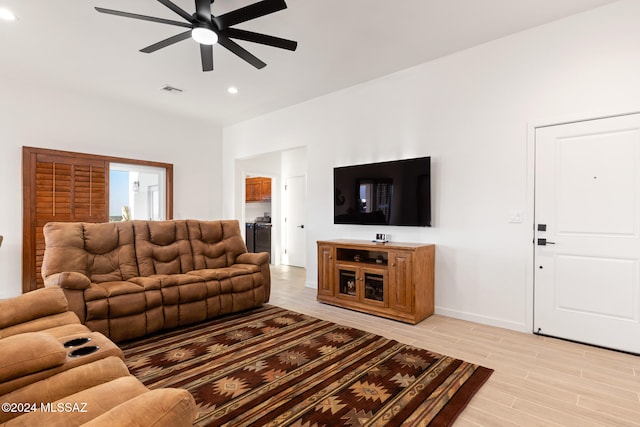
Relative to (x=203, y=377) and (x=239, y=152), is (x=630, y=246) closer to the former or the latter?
(x=203, y=377)

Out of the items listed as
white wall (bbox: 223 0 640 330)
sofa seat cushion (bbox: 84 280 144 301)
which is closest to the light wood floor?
white wall (bbox: 223 0 640 330)

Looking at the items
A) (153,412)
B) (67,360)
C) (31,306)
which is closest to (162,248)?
(31,306)

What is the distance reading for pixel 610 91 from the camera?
110 inches

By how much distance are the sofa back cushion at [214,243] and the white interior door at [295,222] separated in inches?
111

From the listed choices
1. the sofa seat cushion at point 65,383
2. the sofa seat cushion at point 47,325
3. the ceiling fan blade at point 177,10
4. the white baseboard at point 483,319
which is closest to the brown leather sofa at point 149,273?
the sofa seat cushion at point 47,325

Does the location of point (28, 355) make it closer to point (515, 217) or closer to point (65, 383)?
point (65, 383)

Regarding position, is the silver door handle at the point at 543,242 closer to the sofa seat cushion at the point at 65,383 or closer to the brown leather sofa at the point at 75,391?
the brown leather sofa at the point at 75,391

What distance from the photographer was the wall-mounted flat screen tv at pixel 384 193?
376 cm

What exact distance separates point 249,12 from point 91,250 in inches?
107

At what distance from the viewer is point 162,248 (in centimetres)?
366

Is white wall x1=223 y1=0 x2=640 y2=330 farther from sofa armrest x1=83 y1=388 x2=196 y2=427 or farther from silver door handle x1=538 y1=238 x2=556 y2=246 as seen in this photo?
sofa armrest x1=83 y1=388 x2=196 y2=427

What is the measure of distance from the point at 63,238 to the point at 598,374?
15.3 feet

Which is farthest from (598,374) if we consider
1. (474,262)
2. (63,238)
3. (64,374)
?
(63,238)

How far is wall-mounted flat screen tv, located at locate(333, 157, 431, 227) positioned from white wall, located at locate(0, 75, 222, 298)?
3227 mm
